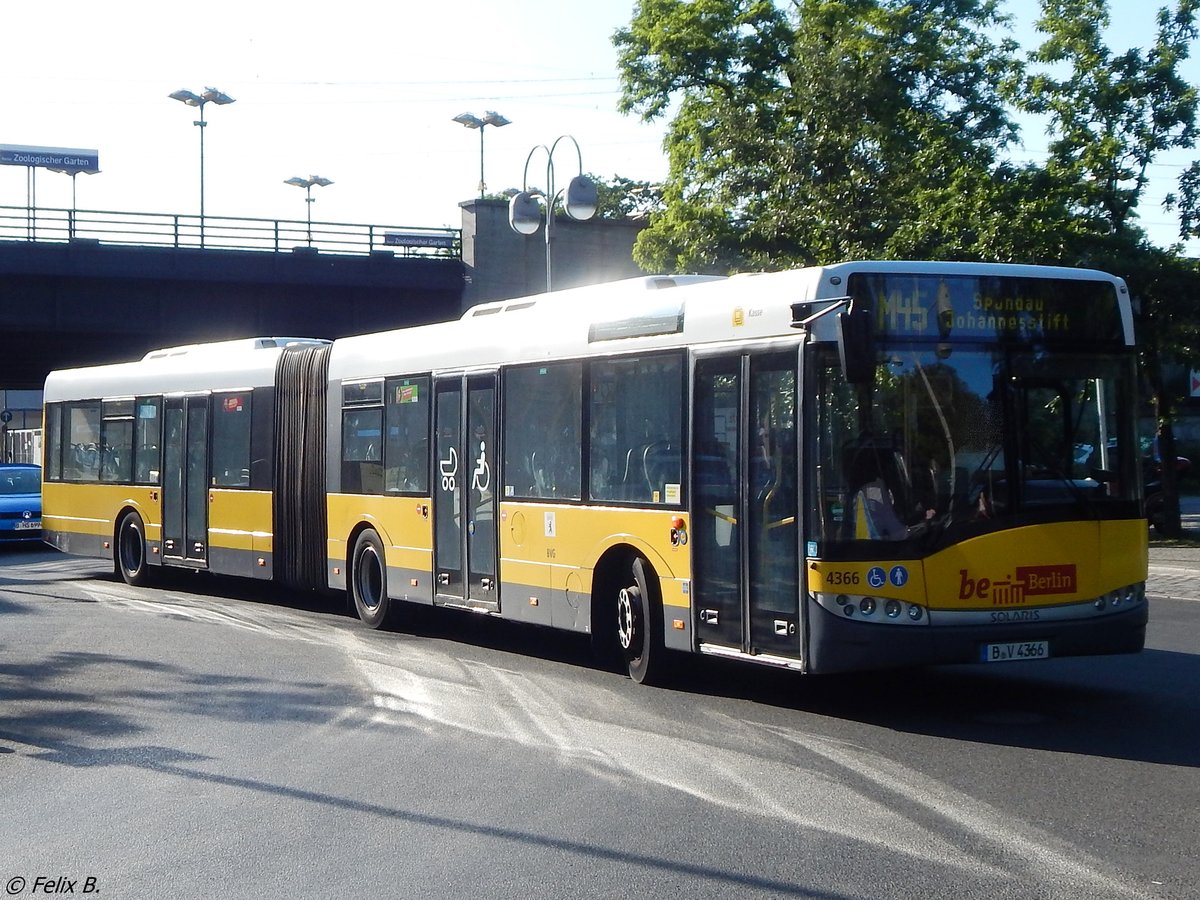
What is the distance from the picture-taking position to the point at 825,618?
933 centimetres

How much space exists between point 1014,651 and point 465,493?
5.77 metres

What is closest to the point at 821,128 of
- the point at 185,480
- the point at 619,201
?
the point at 185,480

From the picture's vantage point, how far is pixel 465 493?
13.8 m

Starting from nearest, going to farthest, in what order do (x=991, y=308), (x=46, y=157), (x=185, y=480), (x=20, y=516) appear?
(x=991, y=308) → (x=185, y=480) → (x=20, y=516) → (x=46, y=157)

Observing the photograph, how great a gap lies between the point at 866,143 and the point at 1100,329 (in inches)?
655

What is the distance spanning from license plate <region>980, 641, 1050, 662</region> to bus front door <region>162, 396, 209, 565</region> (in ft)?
39.3

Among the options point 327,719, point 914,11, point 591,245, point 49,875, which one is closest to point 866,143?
point 914,11

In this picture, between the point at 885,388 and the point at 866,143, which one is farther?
the point at 866,143

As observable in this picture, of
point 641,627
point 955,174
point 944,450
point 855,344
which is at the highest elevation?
point 955,174

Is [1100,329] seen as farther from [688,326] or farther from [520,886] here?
[520,886]

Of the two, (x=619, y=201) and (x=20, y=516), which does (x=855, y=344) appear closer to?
(x=20, y=516)

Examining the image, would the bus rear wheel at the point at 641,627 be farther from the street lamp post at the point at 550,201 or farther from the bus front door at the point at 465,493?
the street lamp post at the point at 550,201

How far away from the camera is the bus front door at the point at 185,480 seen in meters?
19.2

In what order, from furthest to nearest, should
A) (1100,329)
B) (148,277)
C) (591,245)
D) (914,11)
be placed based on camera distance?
(591,245) < (148,277) < (914,11) < (1100,329)
